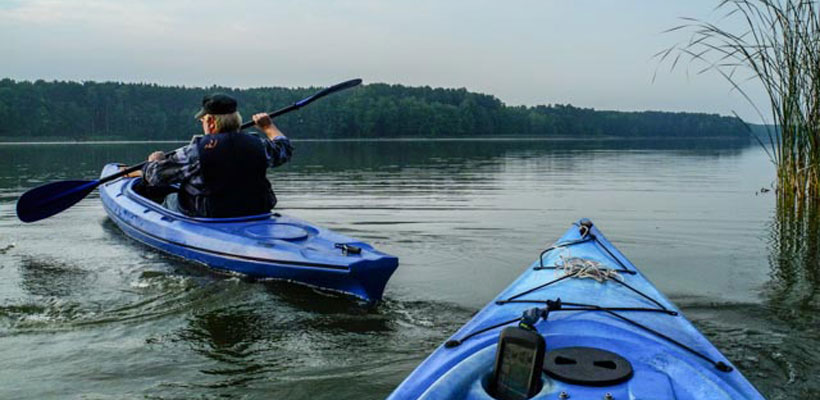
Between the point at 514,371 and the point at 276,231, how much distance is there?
3.77 metres

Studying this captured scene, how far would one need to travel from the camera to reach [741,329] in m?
4.14

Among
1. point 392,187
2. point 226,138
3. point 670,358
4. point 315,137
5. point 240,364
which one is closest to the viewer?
point 670,358

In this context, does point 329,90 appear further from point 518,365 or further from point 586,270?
point 518,365

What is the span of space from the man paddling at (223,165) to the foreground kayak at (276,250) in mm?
158

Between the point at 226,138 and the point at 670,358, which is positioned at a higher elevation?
the point at 226,138

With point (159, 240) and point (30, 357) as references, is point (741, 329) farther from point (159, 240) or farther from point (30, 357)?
point (159, 240)

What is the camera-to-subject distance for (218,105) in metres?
5.58

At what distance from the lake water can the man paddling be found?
70cm

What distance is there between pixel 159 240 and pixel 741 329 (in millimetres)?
5246

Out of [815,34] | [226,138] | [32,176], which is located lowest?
[32,176]

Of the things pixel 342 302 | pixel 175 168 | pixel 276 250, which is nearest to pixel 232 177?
pixel 175 168

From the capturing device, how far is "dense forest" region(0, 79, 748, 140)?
73500mm

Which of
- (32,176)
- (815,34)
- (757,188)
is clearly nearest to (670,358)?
(815,34)

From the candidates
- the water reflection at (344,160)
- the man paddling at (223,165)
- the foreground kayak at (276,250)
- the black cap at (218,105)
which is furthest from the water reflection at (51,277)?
the water reflection at (344,160)
